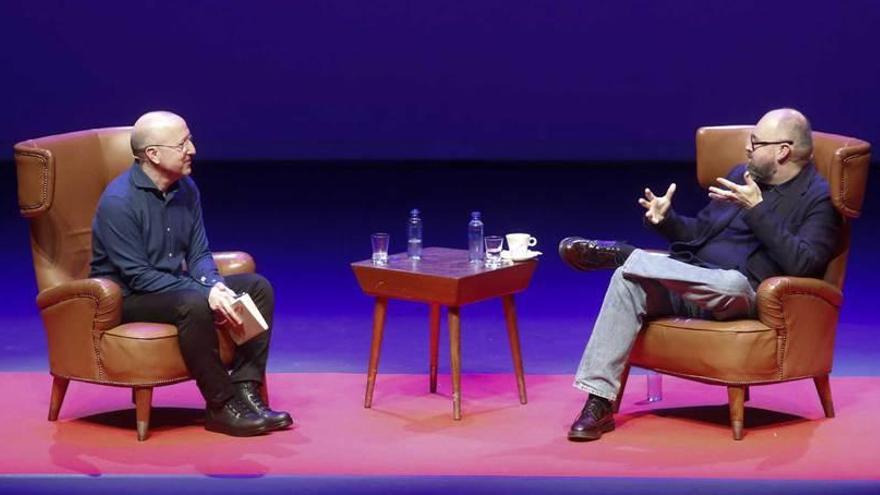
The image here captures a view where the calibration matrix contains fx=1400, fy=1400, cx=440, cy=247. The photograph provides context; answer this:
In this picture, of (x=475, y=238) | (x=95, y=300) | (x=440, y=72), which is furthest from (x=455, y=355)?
(x=440, y=72)

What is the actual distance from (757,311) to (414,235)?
1.28 m

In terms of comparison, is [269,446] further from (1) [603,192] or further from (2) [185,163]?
(1) [603,192]

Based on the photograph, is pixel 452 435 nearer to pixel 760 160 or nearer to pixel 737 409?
pixel 737 409

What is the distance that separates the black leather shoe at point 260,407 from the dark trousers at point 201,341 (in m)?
0.03

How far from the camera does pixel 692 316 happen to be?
466 cm

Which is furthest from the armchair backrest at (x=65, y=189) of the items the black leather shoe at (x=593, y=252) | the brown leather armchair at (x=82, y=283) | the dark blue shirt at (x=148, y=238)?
the black leather shoe at (x=593, y=252)

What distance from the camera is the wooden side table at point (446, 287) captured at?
15.5ft

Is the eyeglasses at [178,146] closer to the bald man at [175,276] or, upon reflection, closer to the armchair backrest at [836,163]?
the bald man at [175,276]

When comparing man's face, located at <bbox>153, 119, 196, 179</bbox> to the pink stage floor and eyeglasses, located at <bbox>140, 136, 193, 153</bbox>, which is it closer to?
eyeglasses, located at <bbox>140, 136, 193, 153</bbox>

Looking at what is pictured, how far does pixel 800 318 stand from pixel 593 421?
751mm

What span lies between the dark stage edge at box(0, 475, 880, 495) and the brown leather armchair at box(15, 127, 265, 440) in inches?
18.9

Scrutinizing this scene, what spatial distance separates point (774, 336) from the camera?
4.49 meters

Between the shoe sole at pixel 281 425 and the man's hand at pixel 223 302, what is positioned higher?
the man's hand at pixel 223 302

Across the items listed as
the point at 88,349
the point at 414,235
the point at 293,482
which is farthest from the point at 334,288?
the point at 293,482
